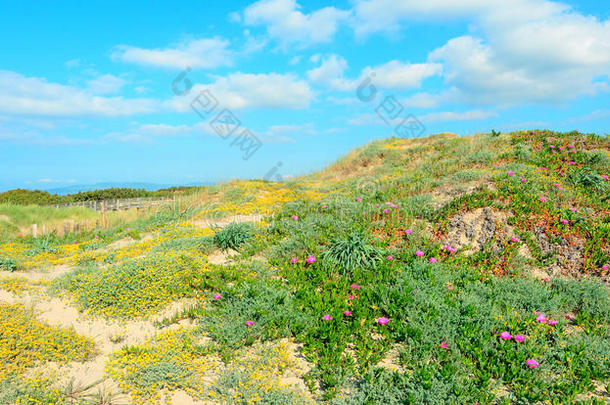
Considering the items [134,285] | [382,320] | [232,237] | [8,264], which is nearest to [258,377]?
[382,320]

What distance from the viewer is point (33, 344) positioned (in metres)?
5.09

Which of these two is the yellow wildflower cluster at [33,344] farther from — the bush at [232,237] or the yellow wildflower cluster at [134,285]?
the bush at [232,237]

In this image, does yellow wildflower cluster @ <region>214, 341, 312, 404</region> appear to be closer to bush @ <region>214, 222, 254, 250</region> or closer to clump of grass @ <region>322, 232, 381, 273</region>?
clump of grass @ <region>322, 232, 381, 273</region>

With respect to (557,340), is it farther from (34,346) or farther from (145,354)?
(34,346)

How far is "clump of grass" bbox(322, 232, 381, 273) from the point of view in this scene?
7.02 metres

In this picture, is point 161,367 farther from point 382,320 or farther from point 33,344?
point 382,320

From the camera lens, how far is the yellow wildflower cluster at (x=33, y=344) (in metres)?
4.78

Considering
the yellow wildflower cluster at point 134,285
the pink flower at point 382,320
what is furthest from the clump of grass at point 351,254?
the yellow wildflower cluster at point 134,285

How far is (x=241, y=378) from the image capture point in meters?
4.46

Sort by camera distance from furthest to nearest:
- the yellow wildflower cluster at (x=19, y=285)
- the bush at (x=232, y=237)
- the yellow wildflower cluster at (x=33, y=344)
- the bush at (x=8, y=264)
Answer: the bush at (x=232, y=237)
the bush at (x=8, y=264)
the yellow wildflower cluster at (x=19, y=285)
the yellow wildflower cluster at (x=33, y=344)

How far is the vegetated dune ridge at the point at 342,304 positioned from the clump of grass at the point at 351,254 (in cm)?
3

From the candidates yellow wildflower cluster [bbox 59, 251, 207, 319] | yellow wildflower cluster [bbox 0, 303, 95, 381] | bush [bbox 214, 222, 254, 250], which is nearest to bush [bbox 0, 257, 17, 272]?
yellow wildflower cluster [bbox 59, 251, 207, 319]

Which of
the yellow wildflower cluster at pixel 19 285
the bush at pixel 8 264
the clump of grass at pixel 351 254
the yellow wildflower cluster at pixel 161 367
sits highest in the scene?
the clump of grass at pixel 351 254

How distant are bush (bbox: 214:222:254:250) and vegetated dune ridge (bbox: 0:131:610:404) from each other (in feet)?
0.17
